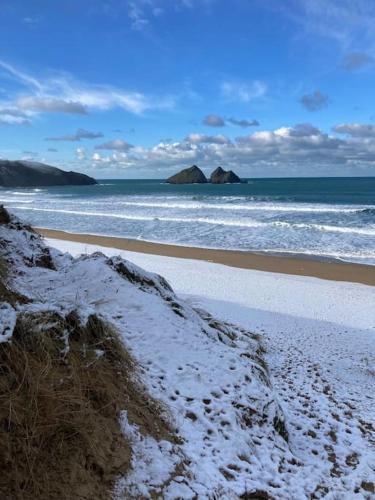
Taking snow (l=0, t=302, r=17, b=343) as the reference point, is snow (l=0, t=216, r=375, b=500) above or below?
below

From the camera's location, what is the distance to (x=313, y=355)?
7.67 m

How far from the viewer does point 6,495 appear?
2.31 metres

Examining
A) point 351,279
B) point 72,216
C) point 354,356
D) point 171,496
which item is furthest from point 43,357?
point 72,216

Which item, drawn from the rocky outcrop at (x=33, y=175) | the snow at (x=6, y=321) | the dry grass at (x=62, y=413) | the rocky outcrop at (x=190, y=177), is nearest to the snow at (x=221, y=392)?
the snow at (x=6, y=321)

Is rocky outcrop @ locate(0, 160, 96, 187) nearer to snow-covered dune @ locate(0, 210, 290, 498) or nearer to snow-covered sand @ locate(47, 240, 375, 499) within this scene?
snow-covered sand @ locate(47, 240, 375, 499)

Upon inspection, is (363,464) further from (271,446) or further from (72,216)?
(72,216)

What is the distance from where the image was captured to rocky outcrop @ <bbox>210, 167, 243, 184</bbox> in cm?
13725

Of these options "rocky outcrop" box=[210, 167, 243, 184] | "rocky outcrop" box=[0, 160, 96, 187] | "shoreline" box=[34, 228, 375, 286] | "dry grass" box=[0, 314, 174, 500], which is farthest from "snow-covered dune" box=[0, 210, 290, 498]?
"rocky outcrop" box=[210, 167, 243, 184]

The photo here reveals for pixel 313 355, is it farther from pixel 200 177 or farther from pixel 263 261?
pixel 200 177

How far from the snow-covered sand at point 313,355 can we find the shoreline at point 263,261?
118 cm

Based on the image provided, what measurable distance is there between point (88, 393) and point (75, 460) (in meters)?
0.56

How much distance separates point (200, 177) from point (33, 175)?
56500 mm

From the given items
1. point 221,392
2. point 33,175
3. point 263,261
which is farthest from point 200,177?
point 221,392

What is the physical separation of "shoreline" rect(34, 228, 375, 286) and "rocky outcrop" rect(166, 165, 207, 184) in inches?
4736
